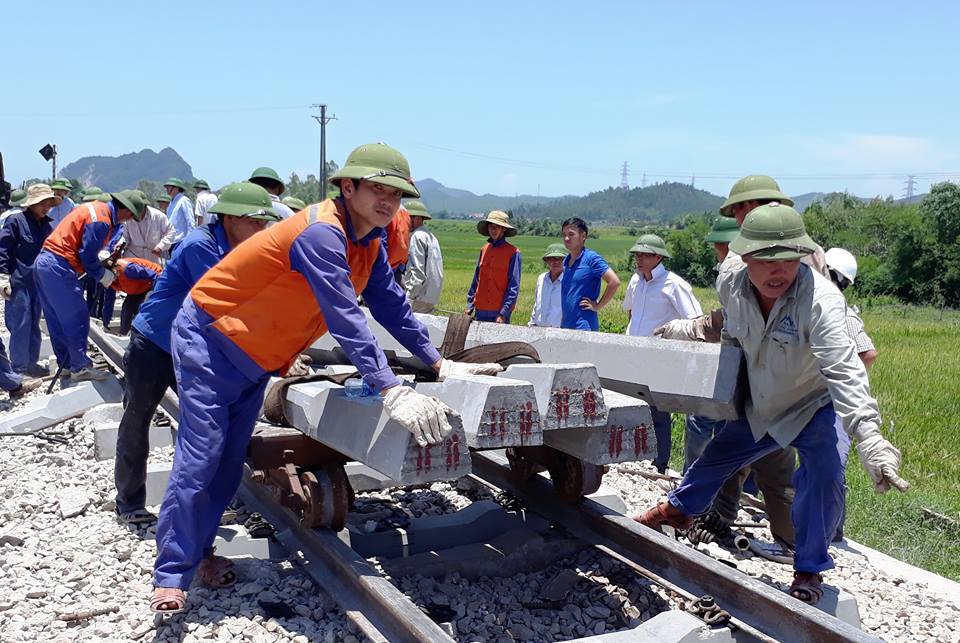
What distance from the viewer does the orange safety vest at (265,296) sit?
12.9 ft

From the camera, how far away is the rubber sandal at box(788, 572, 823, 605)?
4082mm

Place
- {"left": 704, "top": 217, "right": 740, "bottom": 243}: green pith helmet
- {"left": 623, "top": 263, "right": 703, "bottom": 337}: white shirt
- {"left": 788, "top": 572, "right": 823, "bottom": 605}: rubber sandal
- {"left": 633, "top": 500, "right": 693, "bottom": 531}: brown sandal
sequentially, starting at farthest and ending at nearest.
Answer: {"left": 623, "top": 263, "right": 703, "bottom": 337}: white shirt → {"left": 704, "top": 217, "right": 740, "bottom": 243}: green pith helmet → {"left": 633, "top": 500, "right": 693, "bottom": 531}: brown sandal → {"left": 788, "top": 572, "right": 823, "bottom": 605}: rubber sandal

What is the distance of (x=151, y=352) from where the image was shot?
5.07 metres

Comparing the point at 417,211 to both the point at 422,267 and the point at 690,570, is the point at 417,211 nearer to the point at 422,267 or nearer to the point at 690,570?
the point at 422,267

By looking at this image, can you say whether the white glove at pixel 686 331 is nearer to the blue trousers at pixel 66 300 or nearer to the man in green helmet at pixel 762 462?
the man in green helmet at pixel 762 462

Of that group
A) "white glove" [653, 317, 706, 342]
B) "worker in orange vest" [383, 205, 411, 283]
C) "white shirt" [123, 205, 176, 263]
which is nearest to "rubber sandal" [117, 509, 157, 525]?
"worker in orange vest" [383, 205, 411, 283]

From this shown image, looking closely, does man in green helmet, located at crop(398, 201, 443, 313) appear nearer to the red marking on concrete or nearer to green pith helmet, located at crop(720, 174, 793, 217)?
green pith helmet, located at crop(720, 174, 793, 217)

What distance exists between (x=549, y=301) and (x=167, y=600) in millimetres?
5553

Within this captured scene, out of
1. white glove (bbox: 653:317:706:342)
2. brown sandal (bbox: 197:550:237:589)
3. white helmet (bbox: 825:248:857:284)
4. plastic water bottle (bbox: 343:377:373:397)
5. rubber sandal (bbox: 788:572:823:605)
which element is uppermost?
white helmet (bbox: 825:248:857:284)

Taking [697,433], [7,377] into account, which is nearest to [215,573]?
[697,433]

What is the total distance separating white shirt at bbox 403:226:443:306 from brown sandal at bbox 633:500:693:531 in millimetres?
4872

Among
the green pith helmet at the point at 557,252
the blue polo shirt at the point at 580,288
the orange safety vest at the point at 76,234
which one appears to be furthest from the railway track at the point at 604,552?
the orange safety vest at the point at 76,234

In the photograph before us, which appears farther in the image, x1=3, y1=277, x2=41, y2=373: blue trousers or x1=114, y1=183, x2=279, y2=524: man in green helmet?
x1=3, y1=277, x2=41, y2=373: blue trousers

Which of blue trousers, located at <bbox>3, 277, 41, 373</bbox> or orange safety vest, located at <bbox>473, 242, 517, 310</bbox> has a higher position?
orange safety vest, located at <bbox>473, 242, 517, 310</bbox>
